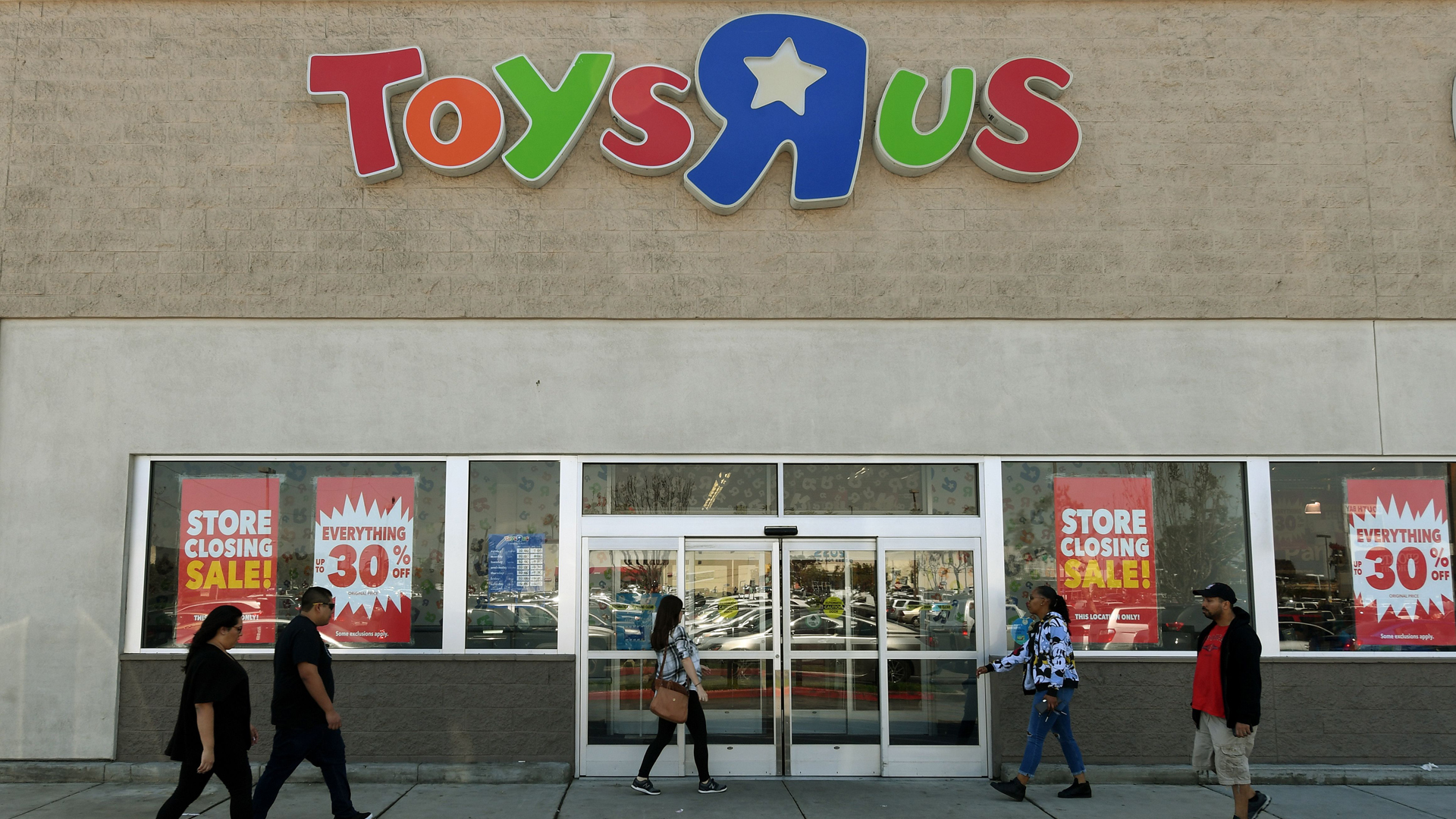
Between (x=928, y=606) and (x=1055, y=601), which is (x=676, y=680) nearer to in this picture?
(x=928, y=606)

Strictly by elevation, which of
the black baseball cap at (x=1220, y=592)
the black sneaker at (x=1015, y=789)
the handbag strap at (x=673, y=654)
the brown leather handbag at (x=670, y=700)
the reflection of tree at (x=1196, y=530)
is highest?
the reflection of tree at (x=1196, y=530)

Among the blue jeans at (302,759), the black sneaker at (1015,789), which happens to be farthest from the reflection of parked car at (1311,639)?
the blue jeans at (302,759)

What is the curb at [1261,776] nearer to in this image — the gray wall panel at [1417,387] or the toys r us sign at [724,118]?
the gray wall panel at [1417,387]

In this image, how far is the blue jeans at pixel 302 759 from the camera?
6867 millimetres

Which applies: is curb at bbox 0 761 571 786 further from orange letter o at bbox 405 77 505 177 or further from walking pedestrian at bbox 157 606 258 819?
orange letter o at bbox 405 77 505 177

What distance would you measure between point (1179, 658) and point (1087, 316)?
3.20 metres

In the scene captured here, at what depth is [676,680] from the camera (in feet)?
28.0

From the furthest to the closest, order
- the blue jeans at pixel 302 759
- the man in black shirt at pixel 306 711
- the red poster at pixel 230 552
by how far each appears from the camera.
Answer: the red poster at pixel 230 552 → the man in black shirt at pixel 306 711 → the blue jeans at pixel 302 759

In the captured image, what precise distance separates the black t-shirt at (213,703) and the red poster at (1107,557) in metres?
6.77

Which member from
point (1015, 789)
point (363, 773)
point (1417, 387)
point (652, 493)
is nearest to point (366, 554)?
point (363, 773)

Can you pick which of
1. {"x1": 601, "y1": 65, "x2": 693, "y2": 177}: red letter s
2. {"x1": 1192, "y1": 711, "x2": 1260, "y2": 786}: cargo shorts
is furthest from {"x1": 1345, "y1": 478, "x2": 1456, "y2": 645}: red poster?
{"x1": 601, "y1": 65, "x2": 693, "y2": 177}: red letter s

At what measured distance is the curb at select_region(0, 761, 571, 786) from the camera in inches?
348

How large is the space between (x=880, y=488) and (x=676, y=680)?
2.54 m

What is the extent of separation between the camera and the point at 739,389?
31.0 feet
